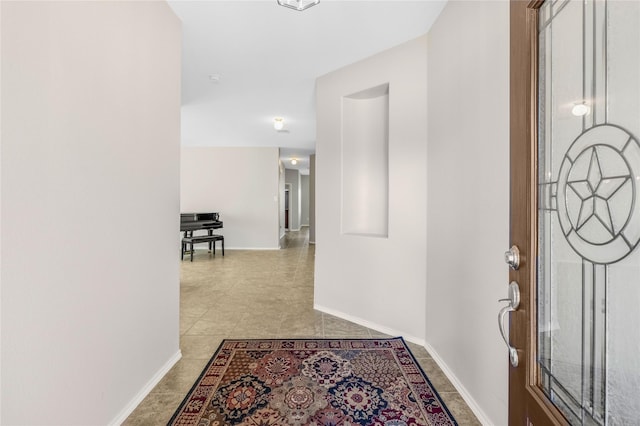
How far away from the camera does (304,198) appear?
1341 centimetres

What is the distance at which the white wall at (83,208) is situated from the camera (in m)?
0.95

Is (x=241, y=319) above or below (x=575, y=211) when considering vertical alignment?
below

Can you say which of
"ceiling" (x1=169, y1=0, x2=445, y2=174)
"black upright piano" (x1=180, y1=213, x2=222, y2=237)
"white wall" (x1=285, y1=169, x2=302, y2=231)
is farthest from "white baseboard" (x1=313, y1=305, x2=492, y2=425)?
"white wall" (x1=285, y1=169, x2=302, y2=231)

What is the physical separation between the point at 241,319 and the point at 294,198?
8972 mm

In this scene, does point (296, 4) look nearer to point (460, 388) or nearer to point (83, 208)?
point (83, 208)

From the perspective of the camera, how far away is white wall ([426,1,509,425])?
1.33 m

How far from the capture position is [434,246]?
6.84ft

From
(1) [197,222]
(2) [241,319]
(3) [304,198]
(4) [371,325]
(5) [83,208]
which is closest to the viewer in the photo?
(5) [83,208]

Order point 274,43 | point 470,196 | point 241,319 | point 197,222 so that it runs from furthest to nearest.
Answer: point 197,222
point 241,319
point 274,43
point 470,196

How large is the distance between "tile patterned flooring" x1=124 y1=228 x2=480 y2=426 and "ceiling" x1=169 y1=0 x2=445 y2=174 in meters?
2.49

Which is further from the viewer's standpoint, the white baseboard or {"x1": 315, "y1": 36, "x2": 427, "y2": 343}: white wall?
{"x1": 315, "y1": 36, "x2": 427, "y2": 343}: white wall

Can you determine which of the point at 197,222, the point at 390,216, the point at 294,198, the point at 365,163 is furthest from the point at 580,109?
the point at 294,198

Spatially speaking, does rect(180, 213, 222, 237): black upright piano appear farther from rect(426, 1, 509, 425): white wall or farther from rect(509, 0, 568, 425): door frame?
rect(509, 0, 568, 425): door frame

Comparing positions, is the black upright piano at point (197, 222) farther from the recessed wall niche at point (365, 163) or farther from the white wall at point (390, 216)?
the recessed wall niche at point (365, 163)
